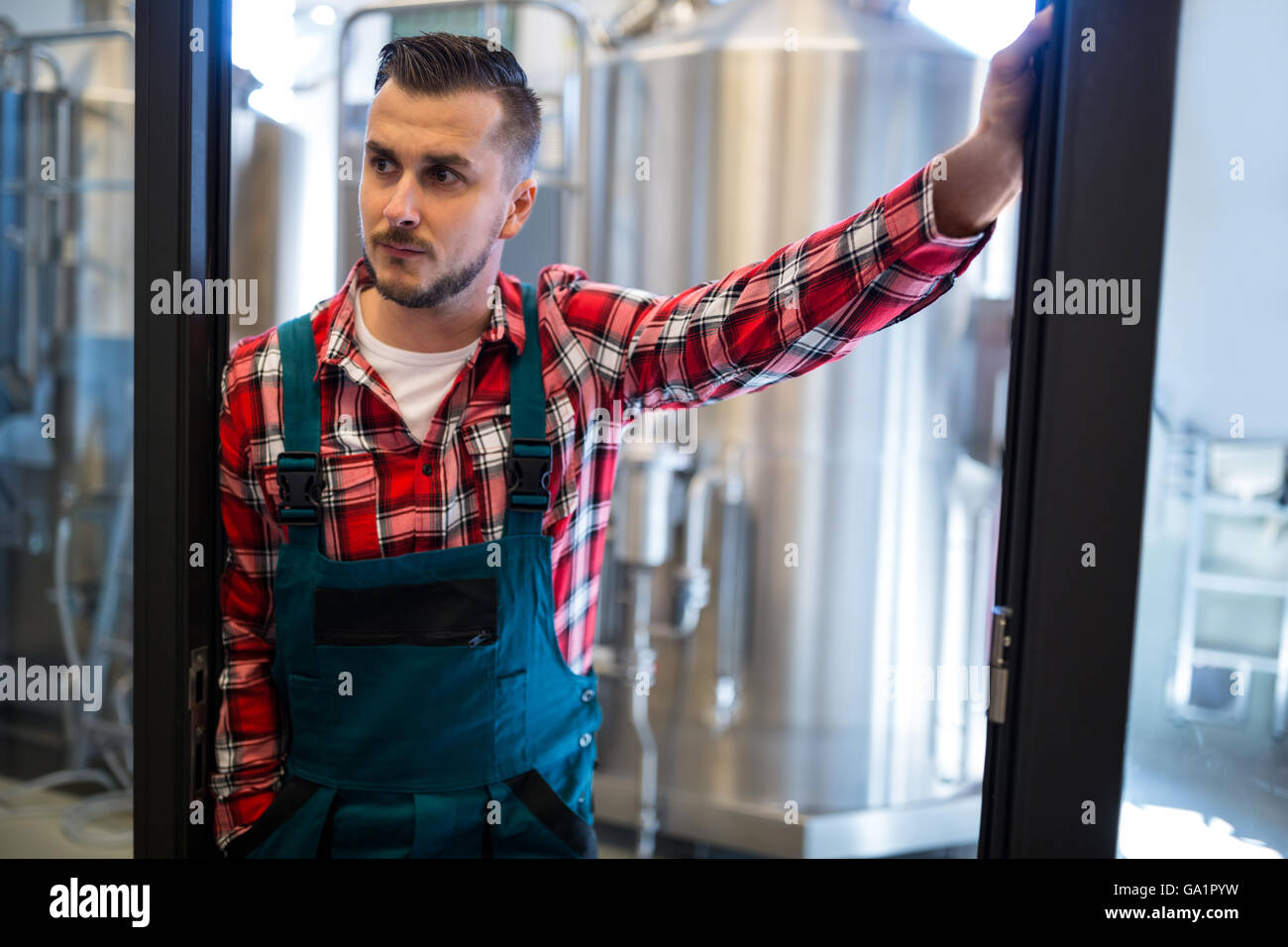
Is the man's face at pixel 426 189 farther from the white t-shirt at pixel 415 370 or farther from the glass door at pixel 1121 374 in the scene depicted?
the glass door at pixel 1121 374

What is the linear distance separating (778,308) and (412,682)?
0.64m

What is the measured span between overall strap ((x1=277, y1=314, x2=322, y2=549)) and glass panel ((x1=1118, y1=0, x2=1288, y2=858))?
931mm

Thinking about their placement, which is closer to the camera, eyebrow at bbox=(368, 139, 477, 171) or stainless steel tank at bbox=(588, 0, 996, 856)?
eyebrow at bbox=(368, 139, 477, 171)

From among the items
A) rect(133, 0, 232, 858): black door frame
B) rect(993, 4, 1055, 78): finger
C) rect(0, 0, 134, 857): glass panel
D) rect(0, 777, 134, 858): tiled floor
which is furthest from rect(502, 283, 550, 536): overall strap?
rect(0, 0, 134, 857): glass panel

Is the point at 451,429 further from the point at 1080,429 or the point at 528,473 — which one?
the point at 1080,429

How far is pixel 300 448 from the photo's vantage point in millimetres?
1133

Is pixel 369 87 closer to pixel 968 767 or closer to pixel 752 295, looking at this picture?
pixel 752 295

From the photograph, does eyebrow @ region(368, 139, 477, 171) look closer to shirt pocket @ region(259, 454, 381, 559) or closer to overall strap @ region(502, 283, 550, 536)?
overall strap @ region(502, 283, 550, 536)

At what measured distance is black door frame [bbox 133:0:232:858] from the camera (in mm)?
1003

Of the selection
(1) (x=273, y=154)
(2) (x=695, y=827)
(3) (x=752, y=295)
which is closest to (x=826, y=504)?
(2) (x=695, y=827)

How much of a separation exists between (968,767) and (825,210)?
1623 millimetres

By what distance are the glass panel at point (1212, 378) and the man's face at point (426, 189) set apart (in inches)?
30.5

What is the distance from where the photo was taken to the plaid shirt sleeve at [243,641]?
1.17 metres

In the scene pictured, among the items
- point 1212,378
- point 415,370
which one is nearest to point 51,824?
point 415,370
